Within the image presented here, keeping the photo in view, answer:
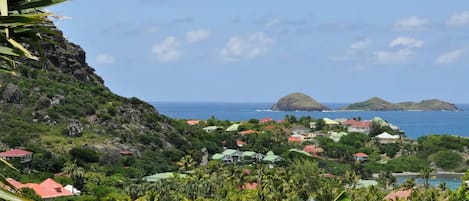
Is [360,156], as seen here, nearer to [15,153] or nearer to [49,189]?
[15,153]

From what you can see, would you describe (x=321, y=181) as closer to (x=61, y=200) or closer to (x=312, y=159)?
(x=312, y=159)

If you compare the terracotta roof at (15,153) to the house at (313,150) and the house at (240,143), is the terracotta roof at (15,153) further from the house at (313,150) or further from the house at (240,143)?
the house at (313,150)

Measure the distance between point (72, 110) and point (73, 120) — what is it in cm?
351

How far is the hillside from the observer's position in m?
73.8

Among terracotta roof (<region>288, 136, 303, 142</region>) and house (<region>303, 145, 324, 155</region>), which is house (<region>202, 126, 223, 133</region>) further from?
house (<region>303, 145, 324, 155</region>)

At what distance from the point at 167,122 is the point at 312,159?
22906 millimetres

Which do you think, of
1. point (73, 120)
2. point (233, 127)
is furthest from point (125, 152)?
point (233, 127)

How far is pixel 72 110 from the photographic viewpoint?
8388cm

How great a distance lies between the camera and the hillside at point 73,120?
73.8 metres

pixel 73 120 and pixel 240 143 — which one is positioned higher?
pixel 73 120

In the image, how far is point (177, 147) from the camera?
291ft

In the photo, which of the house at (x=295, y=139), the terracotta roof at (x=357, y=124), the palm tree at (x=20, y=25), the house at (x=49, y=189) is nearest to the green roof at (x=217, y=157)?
the house at (x=295, y=139)

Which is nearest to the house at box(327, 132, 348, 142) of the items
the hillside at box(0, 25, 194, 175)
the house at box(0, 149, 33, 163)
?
the hillside at box(0, 25, 194, 175)

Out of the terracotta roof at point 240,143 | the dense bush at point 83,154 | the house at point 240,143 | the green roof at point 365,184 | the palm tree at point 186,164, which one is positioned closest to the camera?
the green roof at point 365,184
